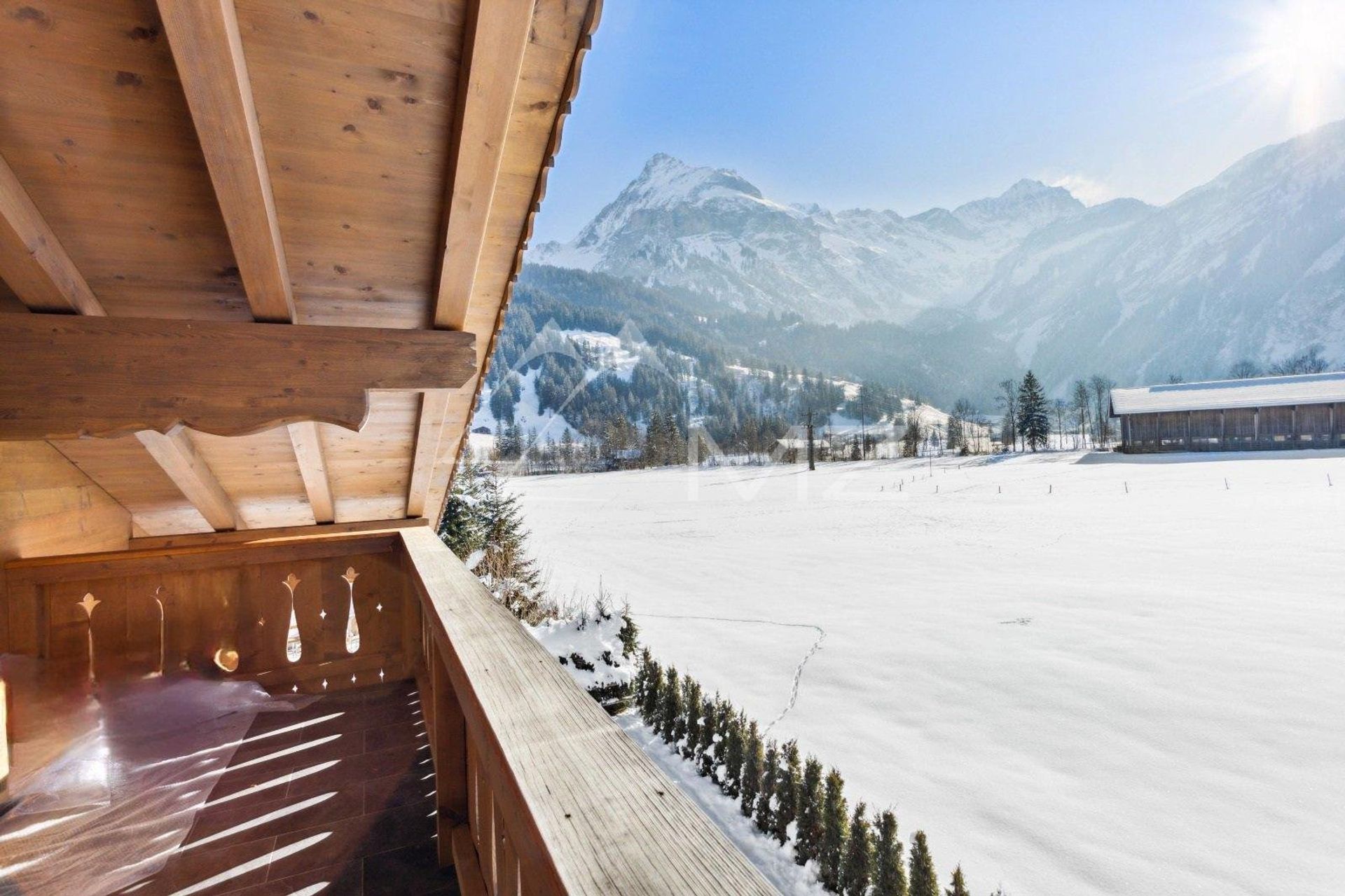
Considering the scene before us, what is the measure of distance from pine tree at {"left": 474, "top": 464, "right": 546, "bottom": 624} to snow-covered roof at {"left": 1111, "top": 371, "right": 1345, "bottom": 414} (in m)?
32.6

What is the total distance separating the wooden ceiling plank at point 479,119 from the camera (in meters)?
1.47

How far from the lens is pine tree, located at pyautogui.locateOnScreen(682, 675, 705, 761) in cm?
499

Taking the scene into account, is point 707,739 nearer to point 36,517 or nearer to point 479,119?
point 36,517

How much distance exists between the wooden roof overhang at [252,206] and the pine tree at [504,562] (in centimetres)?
508

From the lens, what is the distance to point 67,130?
164 centimetres

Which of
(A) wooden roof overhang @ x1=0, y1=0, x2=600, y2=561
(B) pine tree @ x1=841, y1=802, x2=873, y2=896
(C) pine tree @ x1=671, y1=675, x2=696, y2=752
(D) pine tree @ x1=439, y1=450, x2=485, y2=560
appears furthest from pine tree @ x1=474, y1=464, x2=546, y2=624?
(A) wooden roof overhang @ x1=0, y1=0, x2=600, y2=561

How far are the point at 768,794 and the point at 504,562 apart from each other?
6175 mm

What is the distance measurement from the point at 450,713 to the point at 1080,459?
35496mm

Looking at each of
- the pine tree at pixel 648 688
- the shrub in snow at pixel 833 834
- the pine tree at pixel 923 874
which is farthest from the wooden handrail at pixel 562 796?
the pine tree at pixel 648 688

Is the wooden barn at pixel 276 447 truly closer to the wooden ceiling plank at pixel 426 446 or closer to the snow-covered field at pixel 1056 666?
the wooden ceiling plank at pixel 426 446

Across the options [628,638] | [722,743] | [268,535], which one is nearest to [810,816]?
[722,743]

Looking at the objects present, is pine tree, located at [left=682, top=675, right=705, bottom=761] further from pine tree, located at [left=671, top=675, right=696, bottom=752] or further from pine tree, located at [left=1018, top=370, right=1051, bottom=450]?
pine tree, located at [left=1018, top=370, right=1051, bottom=450]

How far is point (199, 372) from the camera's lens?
7.33 ft

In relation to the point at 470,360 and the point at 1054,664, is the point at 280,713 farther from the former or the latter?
the point at 1054,664
